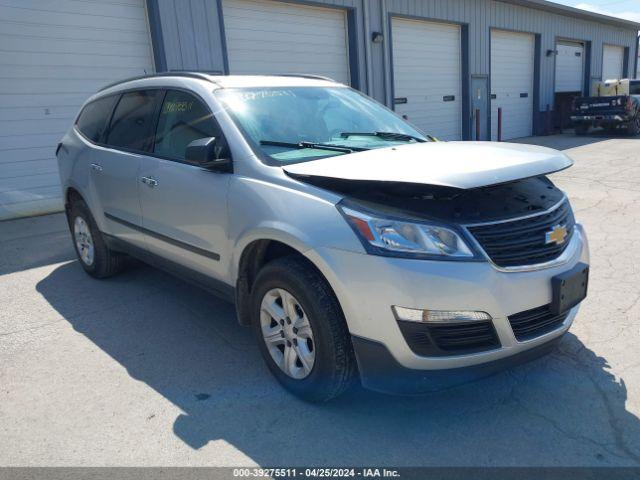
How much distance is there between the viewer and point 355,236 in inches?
96.6

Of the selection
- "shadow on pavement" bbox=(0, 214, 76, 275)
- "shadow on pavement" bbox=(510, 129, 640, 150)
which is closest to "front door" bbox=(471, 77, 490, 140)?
"shadow on pavement" bbox=(510, 129, 640, 150)

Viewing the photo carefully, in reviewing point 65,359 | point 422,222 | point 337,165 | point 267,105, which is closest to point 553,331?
point 422,222

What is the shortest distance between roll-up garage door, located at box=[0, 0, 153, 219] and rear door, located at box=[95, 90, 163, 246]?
4.28m

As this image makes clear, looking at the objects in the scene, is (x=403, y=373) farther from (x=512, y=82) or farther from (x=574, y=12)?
(x=574, y=12)

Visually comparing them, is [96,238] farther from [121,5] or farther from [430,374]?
[121,5]

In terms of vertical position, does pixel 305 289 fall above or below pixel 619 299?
above

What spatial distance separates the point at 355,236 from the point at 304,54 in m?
9.84

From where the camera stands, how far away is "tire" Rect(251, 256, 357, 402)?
2.60 m

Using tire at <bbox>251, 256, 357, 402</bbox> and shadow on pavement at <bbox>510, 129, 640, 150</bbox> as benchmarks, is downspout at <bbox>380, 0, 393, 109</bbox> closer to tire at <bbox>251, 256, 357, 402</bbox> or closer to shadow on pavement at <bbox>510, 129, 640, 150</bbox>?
shadow on pavement at <bbox>510, 129, 640, 150</bbox>

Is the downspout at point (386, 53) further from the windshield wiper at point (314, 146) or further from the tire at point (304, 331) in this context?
the tire at point (304, 331)

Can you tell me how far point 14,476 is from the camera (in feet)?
7.95

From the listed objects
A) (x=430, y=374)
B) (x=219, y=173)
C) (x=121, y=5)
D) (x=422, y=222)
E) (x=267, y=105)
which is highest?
(x=121, y=5)

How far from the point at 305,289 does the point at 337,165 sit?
0.68 m

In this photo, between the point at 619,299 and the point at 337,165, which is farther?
the point at 619,299
